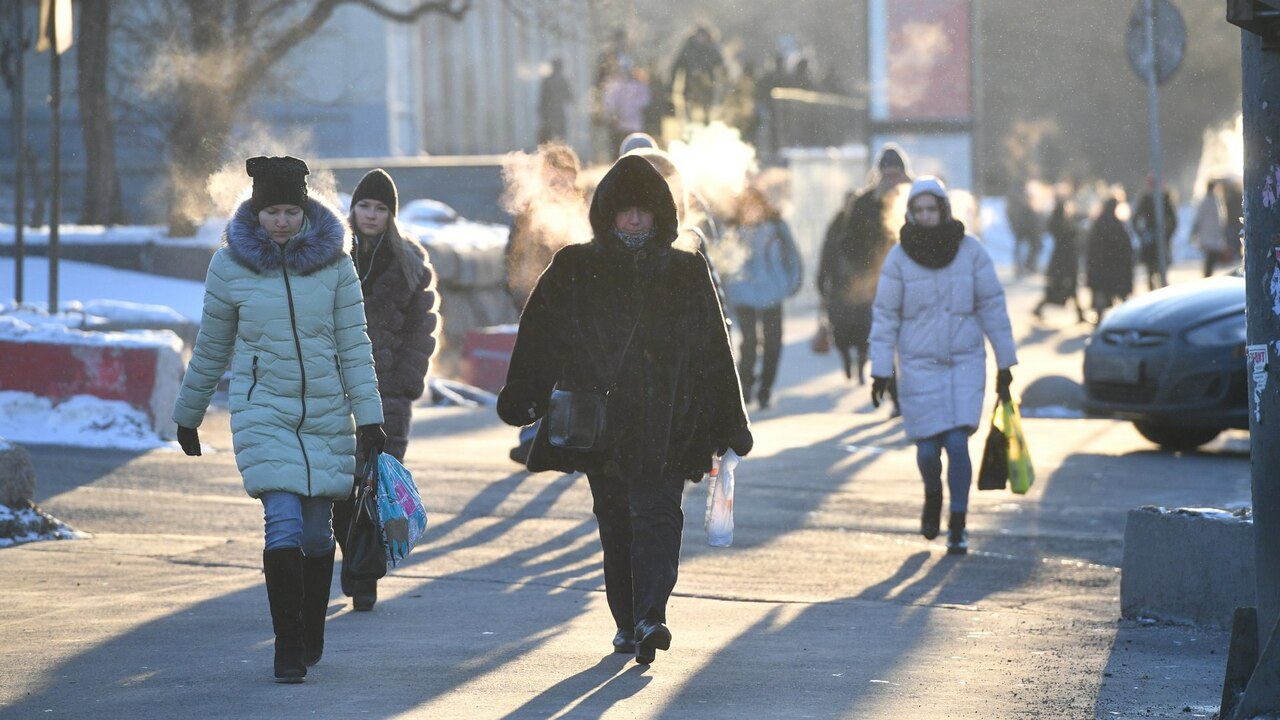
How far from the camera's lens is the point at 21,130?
1541cm

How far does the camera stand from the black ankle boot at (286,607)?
6105 millimetres

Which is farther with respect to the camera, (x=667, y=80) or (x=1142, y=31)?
(x=667, y=80)

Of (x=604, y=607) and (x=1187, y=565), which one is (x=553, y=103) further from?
(x=1187, y=565)

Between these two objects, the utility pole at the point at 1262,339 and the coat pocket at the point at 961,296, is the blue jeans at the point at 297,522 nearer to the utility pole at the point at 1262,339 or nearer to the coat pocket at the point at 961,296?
the utility pole at the point at 1262,339

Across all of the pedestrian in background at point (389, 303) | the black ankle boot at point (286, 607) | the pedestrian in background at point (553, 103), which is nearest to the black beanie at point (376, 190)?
the pedestrian in background at point (389, 303)

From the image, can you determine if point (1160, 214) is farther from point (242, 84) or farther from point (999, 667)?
point (999, 667)

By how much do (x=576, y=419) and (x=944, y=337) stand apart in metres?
3.38

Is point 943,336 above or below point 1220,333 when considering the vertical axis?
above

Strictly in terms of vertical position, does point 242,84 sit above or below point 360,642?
above

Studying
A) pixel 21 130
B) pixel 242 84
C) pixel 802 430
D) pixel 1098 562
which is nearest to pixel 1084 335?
pixel 242 84

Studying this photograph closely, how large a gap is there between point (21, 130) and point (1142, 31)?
9912mm

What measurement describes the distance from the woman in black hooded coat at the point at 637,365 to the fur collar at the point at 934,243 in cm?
299

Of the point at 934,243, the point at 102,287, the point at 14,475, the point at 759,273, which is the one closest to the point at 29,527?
the point at 14,475

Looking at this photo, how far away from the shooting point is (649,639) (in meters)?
6.38
